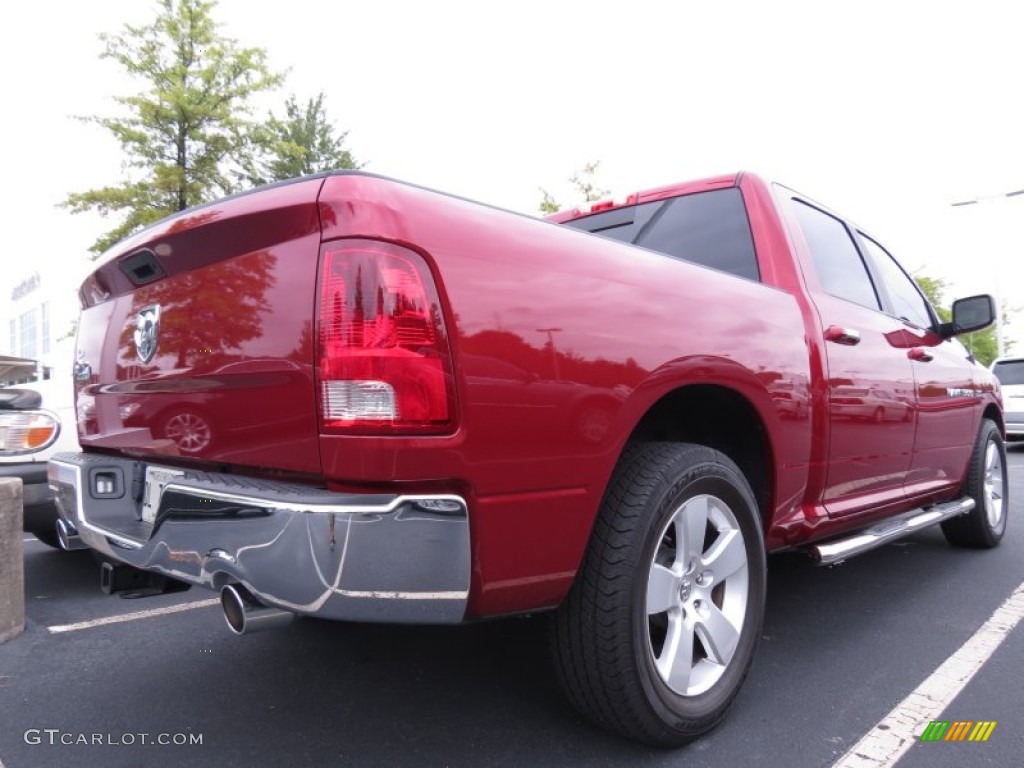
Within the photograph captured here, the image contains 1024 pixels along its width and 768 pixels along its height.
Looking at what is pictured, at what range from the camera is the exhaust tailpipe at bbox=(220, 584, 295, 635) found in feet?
5.16

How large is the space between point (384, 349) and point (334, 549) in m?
0.42

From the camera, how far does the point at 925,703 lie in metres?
2.30

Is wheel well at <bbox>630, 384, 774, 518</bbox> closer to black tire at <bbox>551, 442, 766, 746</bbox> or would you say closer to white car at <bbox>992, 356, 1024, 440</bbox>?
black tire at <bbox>551, 442, 766, 746</bbox>

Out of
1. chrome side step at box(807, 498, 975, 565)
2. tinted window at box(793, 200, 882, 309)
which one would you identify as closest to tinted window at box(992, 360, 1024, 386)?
chrome side step at box(807, 498, 975, 565)

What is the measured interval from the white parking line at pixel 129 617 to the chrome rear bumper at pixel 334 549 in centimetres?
192

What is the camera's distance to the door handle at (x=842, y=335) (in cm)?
272

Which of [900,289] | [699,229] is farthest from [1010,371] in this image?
[699,229]

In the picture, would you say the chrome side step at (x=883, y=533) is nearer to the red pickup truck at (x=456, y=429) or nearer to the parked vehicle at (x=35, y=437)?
the red pickup truck at (x=456, y=429)

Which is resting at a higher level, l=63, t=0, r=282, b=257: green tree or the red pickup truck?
l=63, t=0, r=282, b=257: green tree

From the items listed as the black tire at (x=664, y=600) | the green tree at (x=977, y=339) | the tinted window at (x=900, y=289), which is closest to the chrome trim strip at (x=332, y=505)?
the black tire at (x=664, y=600)

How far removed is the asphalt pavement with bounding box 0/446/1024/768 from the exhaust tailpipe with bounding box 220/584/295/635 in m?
0.59

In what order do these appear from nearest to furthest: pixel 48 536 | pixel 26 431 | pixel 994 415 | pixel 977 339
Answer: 1. pixel 26 431
2. pixel 48 536
3. pixel 994 415
4. pixel 977 339

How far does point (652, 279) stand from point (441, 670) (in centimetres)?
155

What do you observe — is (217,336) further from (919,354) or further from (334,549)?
(919,354)
